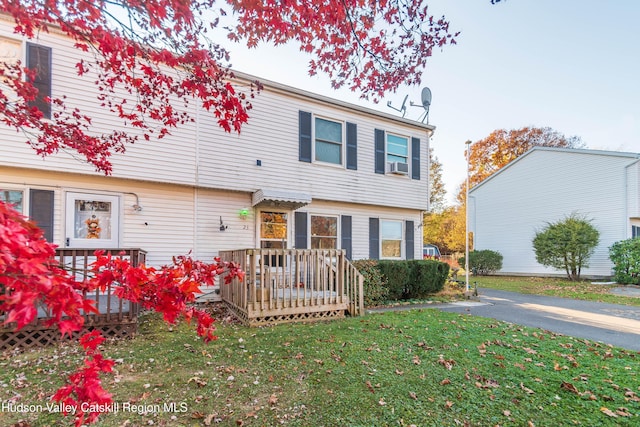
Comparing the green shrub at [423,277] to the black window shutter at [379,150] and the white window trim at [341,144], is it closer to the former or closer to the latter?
the black window shutter at [379,150]

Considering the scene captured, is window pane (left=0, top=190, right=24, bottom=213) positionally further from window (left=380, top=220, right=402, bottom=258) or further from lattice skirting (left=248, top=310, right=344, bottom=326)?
window (left=380, top=220, right=402, bottom=258)

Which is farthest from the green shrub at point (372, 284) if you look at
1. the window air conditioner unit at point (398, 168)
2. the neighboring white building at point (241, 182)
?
the window air conditioner unit at point (398, 168)

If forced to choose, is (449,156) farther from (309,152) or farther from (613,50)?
(309,152)

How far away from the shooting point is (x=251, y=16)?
13.8ft

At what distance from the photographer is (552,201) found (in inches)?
667

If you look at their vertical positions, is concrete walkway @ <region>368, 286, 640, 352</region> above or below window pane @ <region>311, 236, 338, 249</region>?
below

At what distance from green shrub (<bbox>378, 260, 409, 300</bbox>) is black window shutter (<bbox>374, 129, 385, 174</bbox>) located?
126 inches

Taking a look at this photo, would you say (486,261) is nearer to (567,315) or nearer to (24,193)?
(567,315)

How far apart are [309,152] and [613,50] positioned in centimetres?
1143

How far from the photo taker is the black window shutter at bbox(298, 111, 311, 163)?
29.7ft

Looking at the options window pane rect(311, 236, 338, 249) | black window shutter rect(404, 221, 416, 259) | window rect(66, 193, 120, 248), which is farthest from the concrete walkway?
window rect(66, 193, 120, 248)

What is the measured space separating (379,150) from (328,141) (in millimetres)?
1874

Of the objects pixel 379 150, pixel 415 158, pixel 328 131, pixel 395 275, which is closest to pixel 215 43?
pixel 328 131

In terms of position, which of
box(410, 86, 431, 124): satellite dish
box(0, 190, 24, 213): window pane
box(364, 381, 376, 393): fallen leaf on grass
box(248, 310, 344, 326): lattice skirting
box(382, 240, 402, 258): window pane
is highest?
box(410, 86, 431, 124): satellite dish
